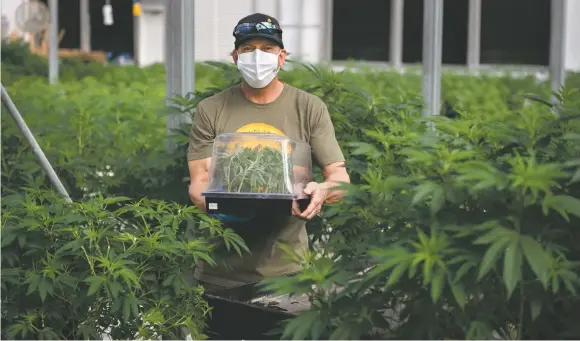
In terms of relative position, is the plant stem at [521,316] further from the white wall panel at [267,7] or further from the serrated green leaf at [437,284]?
the white wall panel at [267,7]

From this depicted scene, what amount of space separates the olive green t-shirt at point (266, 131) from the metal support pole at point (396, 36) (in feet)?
38.9

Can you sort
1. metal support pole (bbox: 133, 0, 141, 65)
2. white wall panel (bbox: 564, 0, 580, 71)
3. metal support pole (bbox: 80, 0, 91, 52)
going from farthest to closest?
metal support pole (bbox: 80, 0, 91, 52) < metal support pole (bbox: 133, 0, 141, 65) < white wall panel (bbox: 564, 0, 580, 71)

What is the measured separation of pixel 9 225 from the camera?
11.6 feet

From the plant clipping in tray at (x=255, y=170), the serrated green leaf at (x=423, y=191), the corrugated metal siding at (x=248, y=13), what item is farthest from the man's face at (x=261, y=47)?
the corrugated metal siding at (x=248, y=13)

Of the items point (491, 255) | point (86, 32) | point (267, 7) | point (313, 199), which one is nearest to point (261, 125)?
point (313, 199)

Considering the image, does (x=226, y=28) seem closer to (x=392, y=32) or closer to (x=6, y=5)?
(x=392, y=32)

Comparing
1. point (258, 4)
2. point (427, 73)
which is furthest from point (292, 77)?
point (258, 4)

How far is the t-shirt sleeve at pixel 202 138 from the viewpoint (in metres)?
4.00

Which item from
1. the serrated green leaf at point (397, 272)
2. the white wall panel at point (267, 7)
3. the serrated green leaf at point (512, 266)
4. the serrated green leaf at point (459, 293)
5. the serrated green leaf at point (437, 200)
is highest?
the white wall panel at point (267, 7)

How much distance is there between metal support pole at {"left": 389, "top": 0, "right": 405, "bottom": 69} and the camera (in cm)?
1577

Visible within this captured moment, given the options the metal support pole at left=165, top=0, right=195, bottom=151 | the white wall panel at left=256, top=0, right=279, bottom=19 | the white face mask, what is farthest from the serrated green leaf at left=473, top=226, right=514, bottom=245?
the white wall panel at left=256, top=0, right=279, bottom=19

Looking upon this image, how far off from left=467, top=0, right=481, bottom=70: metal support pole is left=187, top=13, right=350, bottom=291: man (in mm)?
11500

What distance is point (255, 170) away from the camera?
368cm

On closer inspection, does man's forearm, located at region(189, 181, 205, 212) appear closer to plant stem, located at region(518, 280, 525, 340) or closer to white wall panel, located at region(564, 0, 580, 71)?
plant stem, located at region(518, 280, 525, 340)
